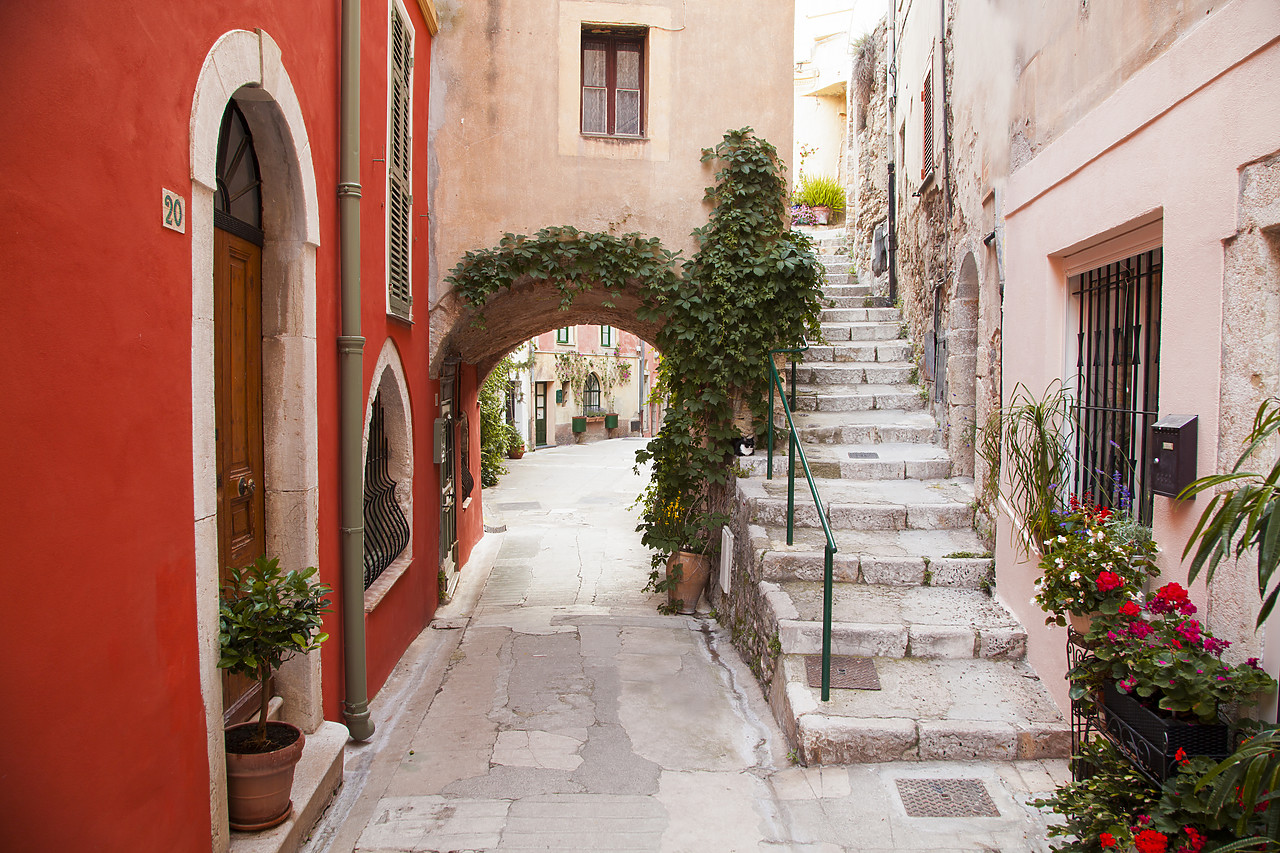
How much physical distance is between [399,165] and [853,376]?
4.77 metres

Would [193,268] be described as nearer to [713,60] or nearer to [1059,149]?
[1059,149]

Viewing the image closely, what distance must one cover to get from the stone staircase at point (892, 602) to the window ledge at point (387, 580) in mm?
2412

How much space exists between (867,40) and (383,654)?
40.2ft

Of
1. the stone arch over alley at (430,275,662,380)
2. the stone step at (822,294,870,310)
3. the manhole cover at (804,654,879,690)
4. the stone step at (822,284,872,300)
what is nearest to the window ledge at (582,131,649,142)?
the stone arch over alley at (430,275,662,380)

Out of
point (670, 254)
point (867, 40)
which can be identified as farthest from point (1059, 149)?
point (867, 40)

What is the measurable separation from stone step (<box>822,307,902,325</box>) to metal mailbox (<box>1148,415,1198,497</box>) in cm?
626

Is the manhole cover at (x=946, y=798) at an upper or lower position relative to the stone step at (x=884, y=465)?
lower

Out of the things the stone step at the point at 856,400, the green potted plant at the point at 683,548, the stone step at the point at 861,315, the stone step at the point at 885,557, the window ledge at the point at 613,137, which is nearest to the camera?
the stone step at the point at 885,557

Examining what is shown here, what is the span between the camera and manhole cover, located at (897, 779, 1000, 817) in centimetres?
346

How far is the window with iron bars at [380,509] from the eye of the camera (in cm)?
558

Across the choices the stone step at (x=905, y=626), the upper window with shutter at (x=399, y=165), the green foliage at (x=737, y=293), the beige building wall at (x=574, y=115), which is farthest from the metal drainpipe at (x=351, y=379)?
the green foliage at (x=737, y=293)

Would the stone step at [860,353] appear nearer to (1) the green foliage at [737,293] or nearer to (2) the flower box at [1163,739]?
(1) the green foliage at [737,293]

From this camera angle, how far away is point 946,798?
140 inches

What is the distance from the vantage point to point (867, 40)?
13.1 meters
